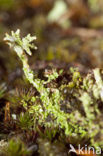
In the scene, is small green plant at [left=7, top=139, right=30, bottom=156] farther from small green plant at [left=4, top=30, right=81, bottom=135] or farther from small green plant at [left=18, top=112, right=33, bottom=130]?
small green plant at [left=4, top=30, right=81, bottom=135]

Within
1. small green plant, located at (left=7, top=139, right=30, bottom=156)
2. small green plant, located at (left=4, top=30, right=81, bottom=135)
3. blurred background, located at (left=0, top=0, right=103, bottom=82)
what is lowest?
small green plant, located at (left=7, top=139, right=30, bottom=156)

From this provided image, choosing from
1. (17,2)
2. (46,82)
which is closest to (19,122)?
(46,82)

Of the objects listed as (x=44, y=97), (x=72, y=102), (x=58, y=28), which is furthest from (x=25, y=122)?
(x=58, y=28)

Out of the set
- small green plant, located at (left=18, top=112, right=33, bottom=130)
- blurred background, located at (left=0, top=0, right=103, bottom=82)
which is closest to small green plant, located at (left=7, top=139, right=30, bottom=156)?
small green plant, located at (left=18, top=112, right=33, bottom=130)

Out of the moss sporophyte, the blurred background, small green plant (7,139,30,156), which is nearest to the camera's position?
small green plant (7,139,30,156)

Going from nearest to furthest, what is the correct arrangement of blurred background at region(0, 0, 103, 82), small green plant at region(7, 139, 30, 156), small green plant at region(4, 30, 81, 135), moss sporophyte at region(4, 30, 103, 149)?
small green plant at region(7, 139, 30, 156) < moss sporophyte at region(4, 30, 103, 149) < small green plant at region(4, 30, 81, 135) < blurred background at region(0, 0, 103, 82)

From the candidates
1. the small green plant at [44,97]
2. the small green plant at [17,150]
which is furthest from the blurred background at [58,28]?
the small green plant at [17,150]

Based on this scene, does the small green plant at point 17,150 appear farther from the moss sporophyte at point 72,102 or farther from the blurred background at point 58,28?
the blurred background at point 58,28
